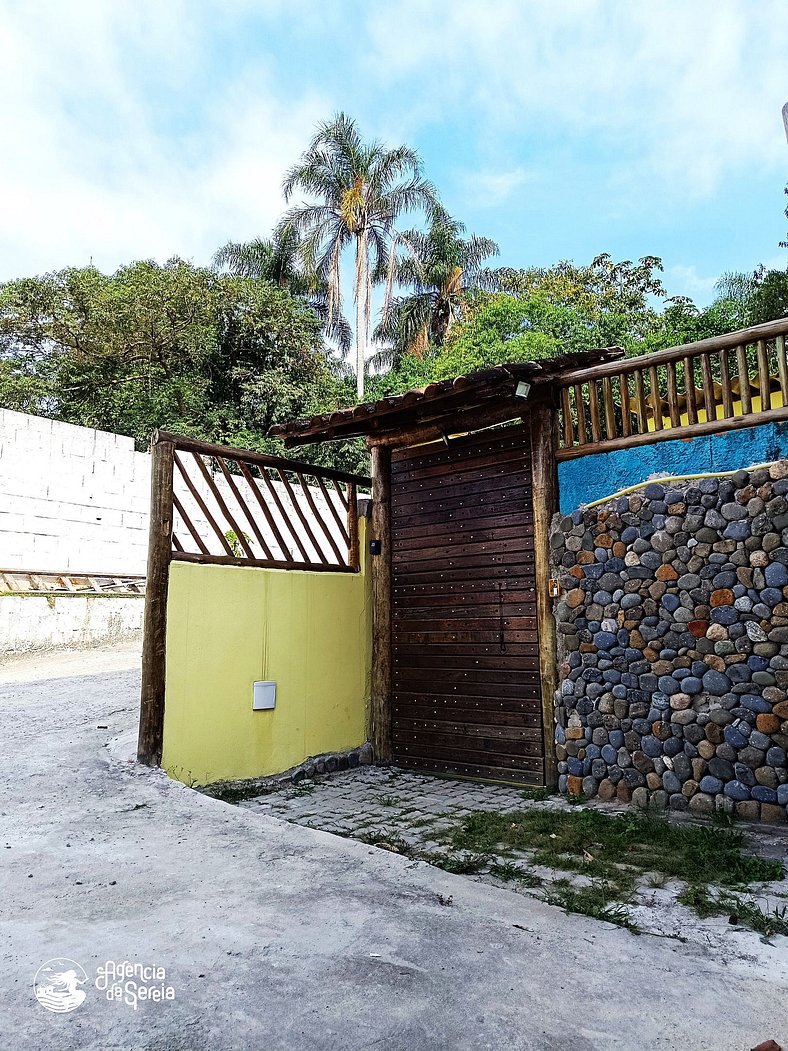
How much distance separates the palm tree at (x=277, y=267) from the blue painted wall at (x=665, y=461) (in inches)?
793

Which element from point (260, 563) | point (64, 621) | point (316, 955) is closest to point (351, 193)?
point (64, 621)

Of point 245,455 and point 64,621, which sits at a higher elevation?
point 245,455

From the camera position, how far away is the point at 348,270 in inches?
930

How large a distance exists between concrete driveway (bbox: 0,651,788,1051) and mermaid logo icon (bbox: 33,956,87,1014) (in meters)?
0.02

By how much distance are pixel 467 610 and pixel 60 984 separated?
173 inches

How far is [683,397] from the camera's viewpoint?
5.37 meters

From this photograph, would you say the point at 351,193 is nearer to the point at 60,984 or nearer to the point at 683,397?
the point at 683,397

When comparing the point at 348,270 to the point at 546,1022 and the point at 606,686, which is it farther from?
the point at 546,1022

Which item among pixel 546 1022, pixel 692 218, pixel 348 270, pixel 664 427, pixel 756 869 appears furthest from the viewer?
pixel 692 218

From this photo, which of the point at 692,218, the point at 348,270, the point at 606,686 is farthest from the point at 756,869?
the point at 692,218

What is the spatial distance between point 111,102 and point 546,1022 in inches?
685

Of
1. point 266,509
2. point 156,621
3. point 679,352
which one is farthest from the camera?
point 266,509

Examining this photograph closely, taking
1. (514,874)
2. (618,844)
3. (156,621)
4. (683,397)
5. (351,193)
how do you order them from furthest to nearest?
1. (351,193)
2. (683,397)
3. (156,621)
4. (618,844)
5. (514,874)

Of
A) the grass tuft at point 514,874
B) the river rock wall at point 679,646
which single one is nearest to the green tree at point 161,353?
the river rock wall at point 679,646
